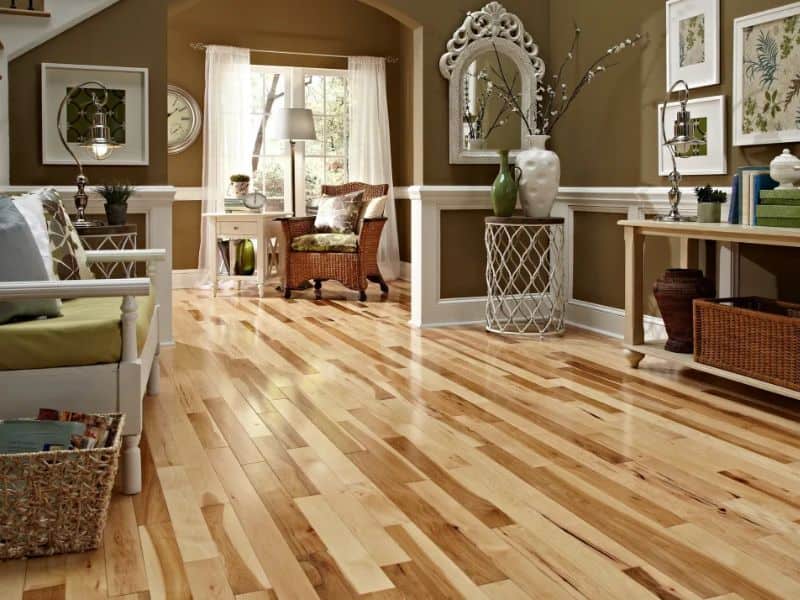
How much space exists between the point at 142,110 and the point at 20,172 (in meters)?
0.70

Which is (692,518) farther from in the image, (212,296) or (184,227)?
(184,227)

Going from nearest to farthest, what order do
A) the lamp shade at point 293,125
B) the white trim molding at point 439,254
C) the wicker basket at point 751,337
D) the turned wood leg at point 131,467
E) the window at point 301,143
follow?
1. the turned wood leg at point 131,467
2. the wicker basket at point 751,337
3. the white trim molding at point 439,254
4. the lamp shade at point 293,125
5. the window at point 301,143

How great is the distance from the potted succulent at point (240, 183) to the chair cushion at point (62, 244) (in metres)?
4.10

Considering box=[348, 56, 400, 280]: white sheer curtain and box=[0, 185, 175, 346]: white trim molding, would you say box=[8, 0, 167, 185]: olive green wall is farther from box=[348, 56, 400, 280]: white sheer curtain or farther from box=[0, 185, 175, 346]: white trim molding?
box=[348, 56, 400, 280]: white sheer curtain

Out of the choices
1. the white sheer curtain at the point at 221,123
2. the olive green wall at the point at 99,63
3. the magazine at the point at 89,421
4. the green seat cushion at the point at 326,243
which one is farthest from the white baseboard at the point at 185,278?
the magazine at the point at 89,421

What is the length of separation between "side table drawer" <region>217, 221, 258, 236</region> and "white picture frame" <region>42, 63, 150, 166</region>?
2407mm

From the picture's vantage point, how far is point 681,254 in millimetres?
4121

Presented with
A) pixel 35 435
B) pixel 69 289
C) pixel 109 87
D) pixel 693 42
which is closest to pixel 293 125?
pixel 109 87

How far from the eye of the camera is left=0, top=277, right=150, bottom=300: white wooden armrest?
87.5 inches

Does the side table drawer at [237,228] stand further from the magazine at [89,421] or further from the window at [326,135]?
the magazine at [89,421]

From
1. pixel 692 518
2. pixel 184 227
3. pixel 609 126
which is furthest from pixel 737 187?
pixel 184 227

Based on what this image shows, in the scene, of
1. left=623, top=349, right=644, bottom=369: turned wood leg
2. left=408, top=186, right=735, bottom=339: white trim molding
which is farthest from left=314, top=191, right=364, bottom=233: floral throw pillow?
left=623, top=349, right=644, bottom=369: turned wood leg

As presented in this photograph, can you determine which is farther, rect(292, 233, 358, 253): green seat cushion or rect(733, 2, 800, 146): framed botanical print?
rect(292, 233, 358, 253): green seat cushion

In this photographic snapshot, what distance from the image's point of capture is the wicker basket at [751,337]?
318 cm
